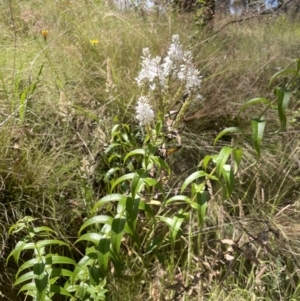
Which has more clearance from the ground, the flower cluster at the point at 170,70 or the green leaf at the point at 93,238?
the flower cluster at the point at 170,70

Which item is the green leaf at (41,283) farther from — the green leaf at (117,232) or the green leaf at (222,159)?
the green leaf at (222,159)

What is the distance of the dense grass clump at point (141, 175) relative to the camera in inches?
57.9

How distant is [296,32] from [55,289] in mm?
2716


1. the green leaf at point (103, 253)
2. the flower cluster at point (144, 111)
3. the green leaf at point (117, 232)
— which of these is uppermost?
the flower cluster at point (144, 111)

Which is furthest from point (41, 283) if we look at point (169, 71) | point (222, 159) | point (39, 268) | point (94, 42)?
point (94, 42)

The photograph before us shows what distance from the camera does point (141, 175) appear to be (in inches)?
54.4

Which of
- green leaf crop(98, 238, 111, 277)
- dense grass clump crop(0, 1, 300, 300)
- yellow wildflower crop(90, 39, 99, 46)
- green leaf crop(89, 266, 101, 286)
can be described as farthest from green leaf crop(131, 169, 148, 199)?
yellow wildflower crop(90, 39, 99, 46)

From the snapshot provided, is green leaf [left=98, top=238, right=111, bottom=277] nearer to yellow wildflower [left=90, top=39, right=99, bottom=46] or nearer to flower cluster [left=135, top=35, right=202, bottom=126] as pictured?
flower cluster [left=135, top=35, right=202, bottom=126]

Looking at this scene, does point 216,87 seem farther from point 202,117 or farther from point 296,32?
point 296,32

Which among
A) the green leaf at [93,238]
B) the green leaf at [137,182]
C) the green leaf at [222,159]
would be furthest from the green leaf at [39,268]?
the green leaf at [222,159]

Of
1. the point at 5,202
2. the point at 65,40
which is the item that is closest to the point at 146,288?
the point at 5,202

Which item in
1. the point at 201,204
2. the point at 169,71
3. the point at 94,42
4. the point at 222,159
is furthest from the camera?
the point at 94,42

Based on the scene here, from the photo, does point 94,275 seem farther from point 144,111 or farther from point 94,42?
point 94,42

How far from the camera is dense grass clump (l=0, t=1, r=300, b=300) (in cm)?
147
